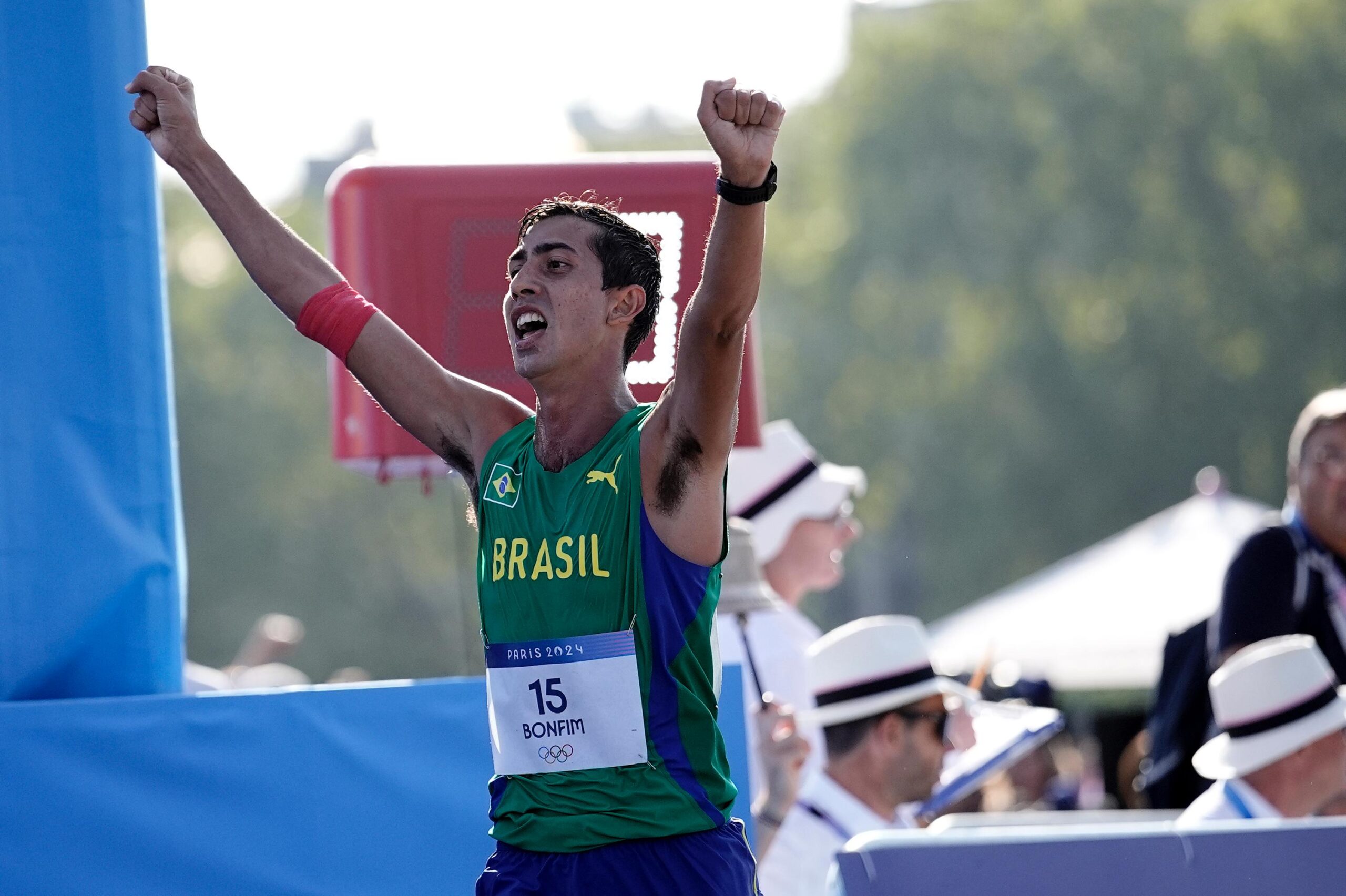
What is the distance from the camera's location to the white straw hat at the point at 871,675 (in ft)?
16.6

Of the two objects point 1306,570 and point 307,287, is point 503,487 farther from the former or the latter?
point 1306,570

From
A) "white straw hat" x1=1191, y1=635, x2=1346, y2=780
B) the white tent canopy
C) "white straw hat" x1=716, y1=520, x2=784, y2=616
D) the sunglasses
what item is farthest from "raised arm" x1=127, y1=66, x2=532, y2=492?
the white tent canopy

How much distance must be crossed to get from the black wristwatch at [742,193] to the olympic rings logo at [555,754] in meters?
0.86

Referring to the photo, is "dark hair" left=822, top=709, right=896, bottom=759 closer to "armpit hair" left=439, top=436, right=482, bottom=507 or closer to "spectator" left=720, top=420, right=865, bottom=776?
"spectator" left=720, top=420, right=865, bottom=776

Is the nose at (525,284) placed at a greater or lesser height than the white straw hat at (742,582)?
greater

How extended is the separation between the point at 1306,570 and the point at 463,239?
2645 mm

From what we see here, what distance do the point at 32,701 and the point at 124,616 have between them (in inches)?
11.6

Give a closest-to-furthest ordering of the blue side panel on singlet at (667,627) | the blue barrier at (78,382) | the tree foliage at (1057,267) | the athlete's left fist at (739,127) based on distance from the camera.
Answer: the athlete's left fist at (739,127)
the blue side panel on singlet at (667,627)
the blue barrier at (78,382)
the tree foliage at (1057,267)

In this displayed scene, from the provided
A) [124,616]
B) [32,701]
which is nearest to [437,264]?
[124,616]

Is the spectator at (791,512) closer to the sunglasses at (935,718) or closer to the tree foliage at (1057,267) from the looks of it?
the sunglasses at (935,718)

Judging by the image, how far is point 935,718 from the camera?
510 centimetres

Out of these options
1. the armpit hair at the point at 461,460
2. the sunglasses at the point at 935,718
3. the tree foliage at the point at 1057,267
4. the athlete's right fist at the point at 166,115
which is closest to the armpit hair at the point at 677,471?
the armpit hair at the point at 461,460

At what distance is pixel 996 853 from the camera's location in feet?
10.6

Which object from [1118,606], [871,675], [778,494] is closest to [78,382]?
[871,675]
